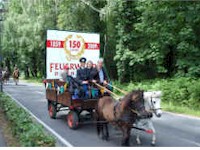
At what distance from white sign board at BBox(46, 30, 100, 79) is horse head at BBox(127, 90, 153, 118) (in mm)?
6312

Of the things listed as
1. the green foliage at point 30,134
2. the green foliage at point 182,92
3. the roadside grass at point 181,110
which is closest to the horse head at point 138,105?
the green foliage at point 30,134

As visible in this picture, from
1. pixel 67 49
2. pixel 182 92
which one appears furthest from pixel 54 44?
pixel 182 92

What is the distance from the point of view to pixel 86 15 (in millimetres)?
34125

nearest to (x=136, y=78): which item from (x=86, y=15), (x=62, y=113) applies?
(x=86, y=15)

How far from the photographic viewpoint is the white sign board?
1570 centimetres

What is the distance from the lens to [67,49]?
16297 millimetres

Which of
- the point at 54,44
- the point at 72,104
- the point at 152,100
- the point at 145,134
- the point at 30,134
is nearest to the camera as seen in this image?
the point at 30,134

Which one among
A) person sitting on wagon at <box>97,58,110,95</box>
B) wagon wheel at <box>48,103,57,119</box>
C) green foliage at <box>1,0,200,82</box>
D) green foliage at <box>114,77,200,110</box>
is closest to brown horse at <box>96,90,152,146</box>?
person sitting on wagon at <box>97,58,110,95</box>

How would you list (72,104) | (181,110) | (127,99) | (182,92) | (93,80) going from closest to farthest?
(127,99)
(72,104)
(93,80)
(181,110)
(182,92)

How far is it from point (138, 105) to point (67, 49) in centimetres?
708

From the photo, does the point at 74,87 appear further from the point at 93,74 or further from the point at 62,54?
the point at 62,54

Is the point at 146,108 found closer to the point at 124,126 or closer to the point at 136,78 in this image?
the point at 124,126

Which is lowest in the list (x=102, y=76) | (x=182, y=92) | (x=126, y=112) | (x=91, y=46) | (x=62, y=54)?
(x=182, y=92)

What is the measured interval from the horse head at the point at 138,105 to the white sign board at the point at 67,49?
631cm
